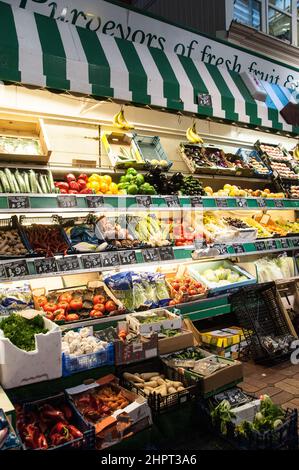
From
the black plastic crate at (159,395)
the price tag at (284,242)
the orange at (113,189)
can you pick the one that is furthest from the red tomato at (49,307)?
the price tag at (284,242)

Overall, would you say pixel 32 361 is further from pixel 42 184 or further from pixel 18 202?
pixel 42 184

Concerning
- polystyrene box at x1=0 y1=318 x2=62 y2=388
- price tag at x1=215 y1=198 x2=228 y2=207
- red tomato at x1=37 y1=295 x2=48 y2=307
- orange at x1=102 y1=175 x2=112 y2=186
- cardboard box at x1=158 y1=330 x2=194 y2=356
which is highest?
orange at x1=102 y1=175 x2=112 y2=186

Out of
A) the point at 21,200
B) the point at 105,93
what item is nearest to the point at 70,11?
the point at 105,93

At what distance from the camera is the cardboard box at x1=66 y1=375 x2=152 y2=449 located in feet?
8.81

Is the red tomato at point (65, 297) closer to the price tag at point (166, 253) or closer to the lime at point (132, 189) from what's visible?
the price tag at point (166, 253)

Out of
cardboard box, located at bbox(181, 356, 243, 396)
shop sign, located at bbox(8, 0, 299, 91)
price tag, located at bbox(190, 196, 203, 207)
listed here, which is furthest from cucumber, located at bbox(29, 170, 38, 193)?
cardboard box, located at bbox(181, 356, 243, 396)

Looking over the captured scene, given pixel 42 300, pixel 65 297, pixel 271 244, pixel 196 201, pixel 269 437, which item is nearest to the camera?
pixel 269 437

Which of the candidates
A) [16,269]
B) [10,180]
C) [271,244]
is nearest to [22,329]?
[16,269]

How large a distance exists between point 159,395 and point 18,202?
226 cm

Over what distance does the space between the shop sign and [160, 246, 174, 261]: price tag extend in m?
2.99

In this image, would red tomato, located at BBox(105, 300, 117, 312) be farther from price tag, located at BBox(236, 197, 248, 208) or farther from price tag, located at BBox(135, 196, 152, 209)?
price tag, located at BBox(236, 197, 248, 208)

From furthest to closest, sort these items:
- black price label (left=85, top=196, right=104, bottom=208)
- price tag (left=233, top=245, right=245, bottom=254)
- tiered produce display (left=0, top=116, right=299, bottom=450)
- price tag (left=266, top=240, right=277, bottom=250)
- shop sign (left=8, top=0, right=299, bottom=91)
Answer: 1. price tag (left=266, top=240, right=277, bottom=250)
2. price tag (left=233, top=245, right=245, bottom=254)
3. shop sign (left=8, top=0, right=299, bottom=91)
4. black price label (left=85, top=196, right=104, bottom=208)
5. tiered produce display (left=0, top=116, right=299, bottom=450)

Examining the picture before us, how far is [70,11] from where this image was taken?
4.68 meters

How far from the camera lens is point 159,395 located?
2.99 m
